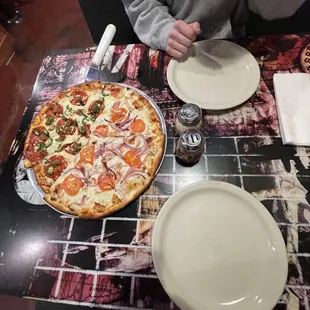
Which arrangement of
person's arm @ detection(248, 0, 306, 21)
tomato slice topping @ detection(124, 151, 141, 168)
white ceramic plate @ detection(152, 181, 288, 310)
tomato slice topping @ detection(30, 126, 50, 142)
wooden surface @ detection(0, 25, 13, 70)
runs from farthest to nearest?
wooden surface @ detection(0, 25, 13, 70) < person's arm @ detection(248, 0, 306, 21) < tomato slice topping @ detection(30, 126, 50, 142) < tomato slice topping @ detection(124, 151, 141, 168) < white ceramic plate @ detection(152, 181, 288, 310)

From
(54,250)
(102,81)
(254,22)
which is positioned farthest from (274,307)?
(254,22)

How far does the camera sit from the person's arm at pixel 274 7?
1387 millimetres

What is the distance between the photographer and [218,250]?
34.9 inches

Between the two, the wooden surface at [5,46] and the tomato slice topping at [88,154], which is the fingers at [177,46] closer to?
the tomato slice topping at [88,154]

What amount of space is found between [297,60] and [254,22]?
1.96 feet

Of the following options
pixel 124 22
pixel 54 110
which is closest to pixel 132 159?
pixel 54 110

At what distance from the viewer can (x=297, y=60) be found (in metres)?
1.23

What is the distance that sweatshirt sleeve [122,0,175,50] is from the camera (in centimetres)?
124

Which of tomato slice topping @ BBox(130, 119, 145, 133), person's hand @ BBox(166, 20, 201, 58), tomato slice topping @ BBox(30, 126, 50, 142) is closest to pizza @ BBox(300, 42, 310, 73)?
person's hand @ BBox(166, 20, 201, 58)

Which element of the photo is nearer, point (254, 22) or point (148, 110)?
point (148, 110)

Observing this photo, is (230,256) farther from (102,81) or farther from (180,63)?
(102,81)

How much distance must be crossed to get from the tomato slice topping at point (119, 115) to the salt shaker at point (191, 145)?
33cm

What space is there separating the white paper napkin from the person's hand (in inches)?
16.0

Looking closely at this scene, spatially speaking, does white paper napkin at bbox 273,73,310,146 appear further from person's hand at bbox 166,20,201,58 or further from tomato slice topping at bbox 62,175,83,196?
tomato slice topping at bbox 62,175,83,196
